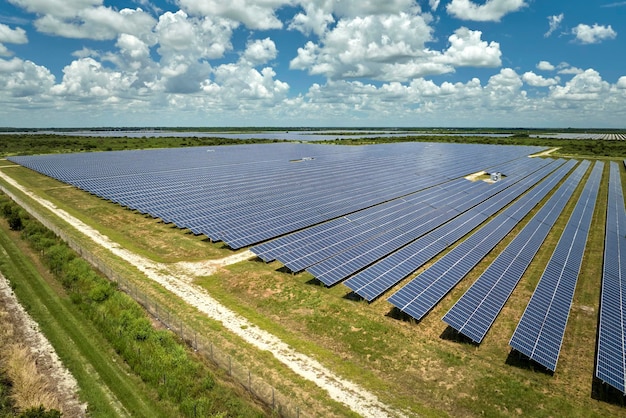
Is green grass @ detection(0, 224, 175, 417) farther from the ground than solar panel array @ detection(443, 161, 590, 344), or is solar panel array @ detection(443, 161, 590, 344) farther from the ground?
solar panel array @ detection(443, 161, 590, 344)

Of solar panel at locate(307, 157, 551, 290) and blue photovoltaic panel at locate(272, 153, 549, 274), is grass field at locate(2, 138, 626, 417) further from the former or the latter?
blue photovoltaic panel at locate(272, 153, 549, 274)

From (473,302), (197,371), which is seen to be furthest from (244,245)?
(473,302)

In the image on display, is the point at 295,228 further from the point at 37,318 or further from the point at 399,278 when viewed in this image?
the point at 37,318

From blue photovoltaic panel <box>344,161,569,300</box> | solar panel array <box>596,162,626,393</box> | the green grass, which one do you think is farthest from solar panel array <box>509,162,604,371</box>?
the green grass

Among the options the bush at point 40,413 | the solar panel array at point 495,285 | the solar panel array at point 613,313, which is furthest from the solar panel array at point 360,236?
the bush at point 40,413

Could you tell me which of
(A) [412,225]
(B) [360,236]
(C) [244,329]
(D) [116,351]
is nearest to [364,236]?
(B) [360,236]
